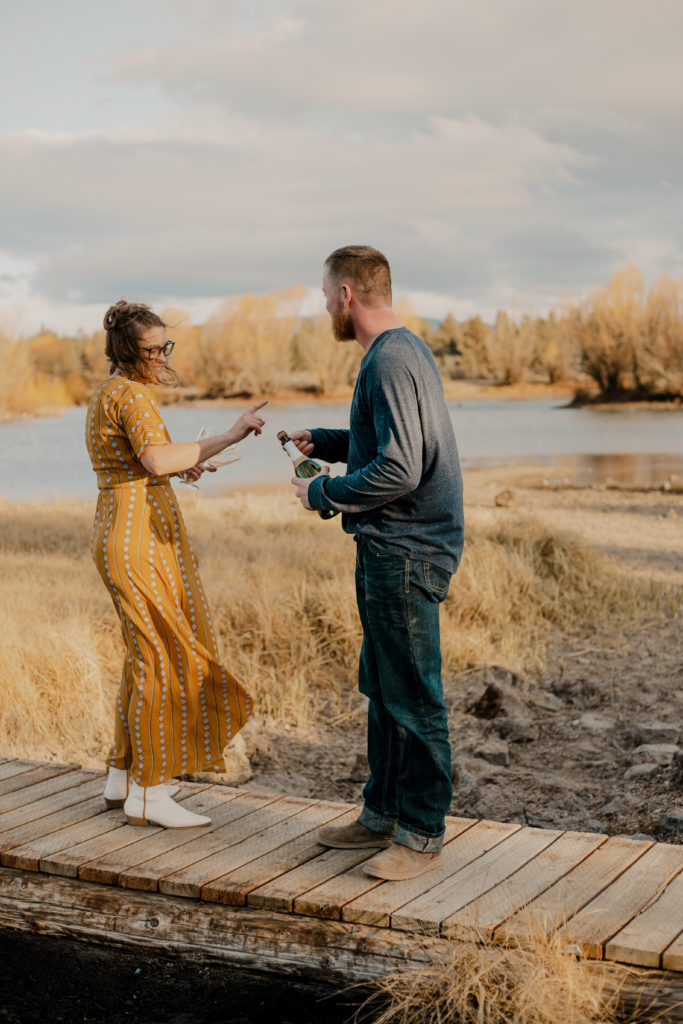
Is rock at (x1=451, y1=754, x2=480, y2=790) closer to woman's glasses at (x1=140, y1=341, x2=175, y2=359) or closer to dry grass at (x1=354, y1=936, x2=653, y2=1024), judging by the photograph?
dry grass at (x1=354, y1=936, x2=653, y2=1024)

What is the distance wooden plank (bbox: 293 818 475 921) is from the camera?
10.7 feet

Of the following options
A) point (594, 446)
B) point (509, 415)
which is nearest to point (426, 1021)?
point (594, 446)

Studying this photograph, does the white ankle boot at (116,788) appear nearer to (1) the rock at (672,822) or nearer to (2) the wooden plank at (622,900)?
(2) the wooden plank at (622,900)

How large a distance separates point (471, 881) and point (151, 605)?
4.70 ft

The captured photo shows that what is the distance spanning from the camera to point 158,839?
3857mm

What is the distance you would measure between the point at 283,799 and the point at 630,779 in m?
2.10

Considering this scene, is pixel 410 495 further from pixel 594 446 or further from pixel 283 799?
pixel 594 446

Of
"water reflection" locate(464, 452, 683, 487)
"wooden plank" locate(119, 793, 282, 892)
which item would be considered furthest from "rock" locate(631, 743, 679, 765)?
"water reflection" locate(464, 452, 683, 487)

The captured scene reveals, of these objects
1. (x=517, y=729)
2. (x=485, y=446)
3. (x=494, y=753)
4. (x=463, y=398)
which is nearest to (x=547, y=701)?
(x=517, y=729)

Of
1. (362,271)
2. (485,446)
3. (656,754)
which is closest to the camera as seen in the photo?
(362,271)

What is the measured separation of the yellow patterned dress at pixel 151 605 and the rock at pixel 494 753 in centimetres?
224

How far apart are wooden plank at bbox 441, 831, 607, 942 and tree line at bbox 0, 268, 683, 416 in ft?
147

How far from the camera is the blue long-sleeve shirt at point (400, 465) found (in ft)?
10.0

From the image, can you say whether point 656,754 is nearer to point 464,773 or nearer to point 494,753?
point 494,753
